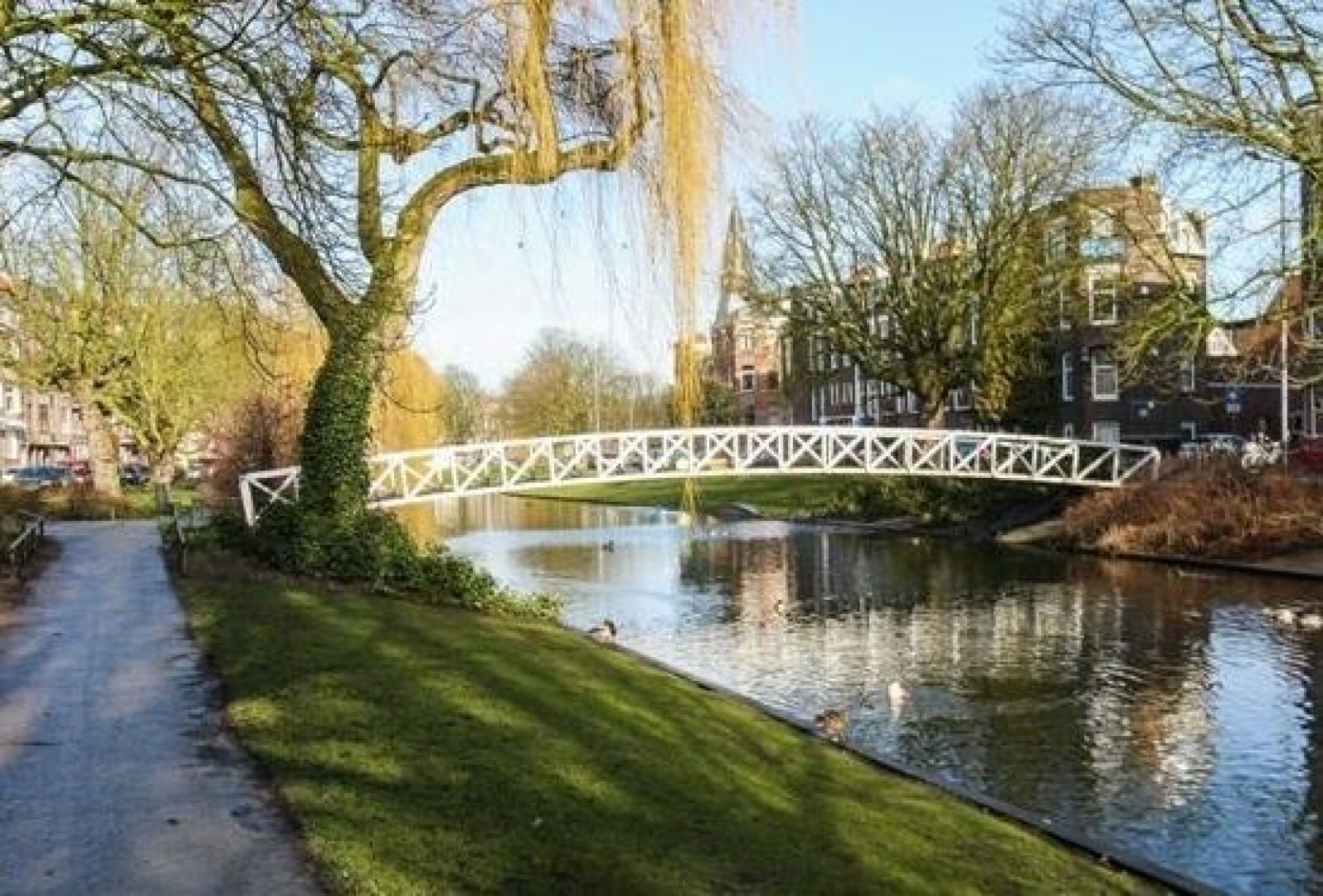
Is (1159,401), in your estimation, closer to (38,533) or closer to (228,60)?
(38,533)

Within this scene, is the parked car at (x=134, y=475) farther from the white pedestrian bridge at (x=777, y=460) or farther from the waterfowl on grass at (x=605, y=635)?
the waterfowl on grass at (x=605, y=635)

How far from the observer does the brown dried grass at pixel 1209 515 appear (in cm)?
2888

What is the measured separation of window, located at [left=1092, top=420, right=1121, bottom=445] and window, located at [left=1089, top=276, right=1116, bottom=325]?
39.3 feet

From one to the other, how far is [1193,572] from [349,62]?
23599 mm

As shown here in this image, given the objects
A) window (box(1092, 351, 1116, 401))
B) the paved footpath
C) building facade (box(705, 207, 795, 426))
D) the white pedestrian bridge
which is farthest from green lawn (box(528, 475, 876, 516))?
the paved footpath

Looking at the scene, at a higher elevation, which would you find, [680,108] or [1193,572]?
[680,108]

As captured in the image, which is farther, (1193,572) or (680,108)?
(1193,572)

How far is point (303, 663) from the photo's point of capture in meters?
11.4

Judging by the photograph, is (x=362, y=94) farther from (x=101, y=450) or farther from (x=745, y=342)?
(x=745, y=342)

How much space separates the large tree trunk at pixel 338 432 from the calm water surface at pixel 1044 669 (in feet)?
15.7

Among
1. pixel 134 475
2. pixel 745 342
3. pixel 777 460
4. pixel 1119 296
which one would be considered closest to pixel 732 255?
pixel 1119 296

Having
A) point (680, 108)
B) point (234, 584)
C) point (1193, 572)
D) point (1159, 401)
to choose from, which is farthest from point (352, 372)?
point (1159, 401)

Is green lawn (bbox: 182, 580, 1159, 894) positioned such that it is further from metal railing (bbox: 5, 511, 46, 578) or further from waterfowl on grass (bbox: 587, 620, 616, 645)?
metal railing (bbox: 5, 511, 46, 578)

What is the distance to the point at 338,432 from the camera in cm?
1911
